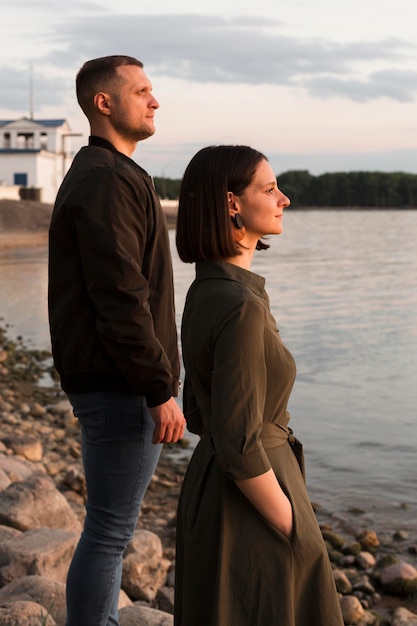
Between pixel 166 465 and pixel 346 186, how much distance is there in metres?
152

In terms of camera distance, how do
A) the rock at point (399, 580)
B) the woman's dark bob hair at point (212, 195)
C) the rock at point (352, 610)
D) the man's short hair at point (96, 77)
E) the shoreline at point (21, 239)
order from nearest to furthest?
1. the woman's dark bob hair at point (212, 195)
2. the man's short hair at point (96, 77)
3. the rock at point (352, 610)
4. the rock at point (399, 580)
5. the shoreline at point (21, 239)

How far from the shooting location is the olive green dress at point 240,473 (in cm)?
221

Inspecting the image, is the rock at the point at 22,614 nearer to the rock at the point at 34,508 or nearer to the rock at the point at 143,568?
the rock at the point at 143,568

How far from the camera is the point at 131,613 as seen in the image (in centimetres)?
377

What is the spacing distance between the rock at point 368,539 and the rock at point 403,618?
1318 mm

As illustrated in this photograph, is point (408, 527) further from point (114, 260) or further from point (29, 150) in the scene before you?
point (29, 150)

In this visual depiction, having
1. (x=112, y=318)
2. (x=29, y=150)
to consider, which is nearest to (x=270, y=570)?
(x=112, y=318)

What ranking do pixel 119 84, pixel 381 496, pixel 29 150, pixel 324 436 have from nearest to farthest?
pixel 119 84 < pixel 381 496 < pixel 324 436 < pixel 29 150

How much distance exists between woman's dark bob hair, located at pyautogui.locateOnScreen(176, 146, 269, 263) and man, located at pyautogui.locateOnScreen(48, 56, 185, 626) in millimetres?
505

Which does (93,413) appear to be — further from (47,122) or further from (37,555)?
(47,122)

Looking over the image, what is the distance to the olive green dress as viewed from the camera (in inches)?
86.8

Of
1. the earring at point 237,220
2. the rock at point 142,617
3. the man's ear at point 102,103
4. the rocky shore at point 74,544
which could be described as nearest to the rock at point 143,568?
the rocky shore at point 74,544

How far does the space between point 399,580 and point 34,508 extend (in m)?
2.53

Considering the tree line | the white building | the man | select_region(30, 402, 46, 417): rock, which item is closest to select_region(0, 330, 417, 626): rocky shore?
select_region(30, 402, 46, 417): rock
